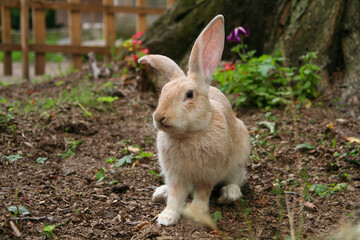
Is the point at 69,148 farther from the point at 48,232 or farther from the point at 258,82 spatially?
the point at 258,82

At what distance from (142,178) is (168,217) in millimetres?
809

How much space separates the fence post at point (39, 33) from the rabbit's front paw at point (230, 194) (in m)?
6.56

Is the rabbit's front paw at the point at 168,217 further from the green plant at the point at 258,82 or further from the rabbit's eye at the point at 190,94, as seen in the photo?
the green plant at the point at 258,82

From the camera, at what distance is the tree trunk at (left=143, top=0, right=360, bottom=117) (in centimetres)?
452

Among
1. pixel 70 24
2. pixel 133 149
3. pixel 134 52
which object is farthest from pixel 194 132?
pixel 70 24

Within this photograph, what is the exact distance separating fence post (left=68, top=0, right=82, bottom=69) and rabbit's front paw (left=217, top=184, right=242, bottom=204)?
6105 millimetres

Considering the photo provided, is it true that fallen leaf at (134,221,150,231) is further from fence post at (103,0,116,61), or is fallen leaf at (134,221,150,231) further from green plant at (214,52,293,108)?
fence post at (103,0,116,61)

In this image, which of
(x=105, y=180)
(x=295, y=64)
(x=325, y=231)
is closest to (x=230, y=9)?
(x=295, y=64)

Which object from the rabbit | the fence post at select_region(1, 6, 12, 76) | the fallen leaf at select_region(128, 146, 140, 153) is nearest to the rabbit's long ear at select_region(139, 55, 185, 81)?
the rabbit

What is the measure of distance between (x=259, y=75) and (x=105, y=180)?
2.19 metres

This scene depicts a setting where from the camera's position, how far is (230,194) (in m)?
3.01

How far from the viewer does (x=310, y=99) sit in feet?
14.9

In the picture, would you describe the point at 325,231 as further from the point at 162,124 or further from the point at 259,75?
the point at 259,75

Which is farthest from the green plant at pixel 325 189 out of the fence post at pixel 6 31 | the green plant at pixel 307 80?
the fence post at pixel 6 31
